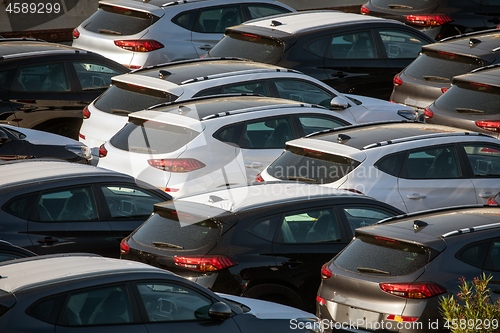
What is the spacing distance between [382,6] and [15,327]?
14402 mm

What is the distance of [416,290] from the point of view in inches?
361

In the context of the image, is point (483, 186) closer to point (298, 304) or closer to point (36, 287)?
point (298, 304)

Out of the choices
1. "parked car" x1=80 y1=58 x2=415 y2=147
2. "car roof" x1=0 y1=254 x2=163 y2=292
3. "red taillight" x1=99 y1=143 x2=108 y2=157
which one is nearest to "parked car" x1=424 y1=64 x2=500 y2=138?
"parked car" x1=80 y1=58 x2=415 y2=147

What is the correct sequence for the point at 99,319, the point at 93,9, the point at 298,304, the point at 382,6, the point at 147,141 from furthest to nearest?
the point at 93,9 < the point at 382,6 < the point at 147,141 < the point at 298,304 < the point at 99,319

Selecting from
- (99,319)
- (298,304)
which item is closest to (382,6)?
(298,304)

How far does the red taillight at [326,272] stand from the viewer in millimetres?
9816

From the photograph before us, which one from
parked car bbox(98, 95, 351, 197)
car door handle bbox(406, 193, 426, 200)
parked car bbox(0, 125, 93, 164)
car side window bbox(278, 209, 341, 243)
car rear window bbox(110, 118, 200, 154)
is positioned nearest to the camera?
car side window bbox(278, 209, 341, 243)

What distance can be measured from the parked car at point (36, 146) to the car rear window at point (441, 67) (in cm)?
528

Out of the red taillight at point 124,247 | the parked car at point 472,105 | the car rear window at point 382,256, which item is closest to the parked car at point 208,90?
the parked car at point 472,105

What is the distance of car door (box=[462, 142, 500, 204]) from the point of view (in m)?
13.1

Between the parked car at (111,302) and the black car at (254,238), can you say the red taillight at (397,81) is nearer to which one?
the black car at (254,238)

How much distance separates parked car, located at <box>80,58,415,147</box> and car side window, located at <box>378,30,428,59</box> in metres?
1.88

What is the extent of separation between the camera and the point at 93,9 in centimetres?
2383

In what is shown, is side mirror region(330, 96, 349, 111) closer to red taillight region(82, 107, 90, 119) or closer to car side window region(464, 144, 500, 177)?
car side window region(464, 144, 500, 177)
